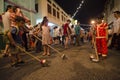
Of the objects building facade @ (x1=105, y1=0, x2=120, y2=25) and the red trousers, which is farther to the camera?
building facade @ (x1=105, y1=0, x2=120, y2=25)

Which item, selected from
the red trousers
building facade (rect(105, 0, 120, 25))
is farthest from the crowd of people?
building facade (rect(105, 0, 120, 25))

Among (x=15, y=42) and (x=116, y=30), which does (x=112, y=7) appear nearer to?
(x=116, y=30)

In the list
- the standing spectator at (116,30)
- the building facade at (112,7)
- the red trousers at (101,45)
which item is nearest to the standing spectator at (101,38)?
the red trousers at (101,45)

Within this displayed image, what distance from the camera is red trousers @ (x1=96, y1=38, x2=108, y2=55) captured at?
25.8 feet

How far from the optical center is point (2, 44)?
466 inches

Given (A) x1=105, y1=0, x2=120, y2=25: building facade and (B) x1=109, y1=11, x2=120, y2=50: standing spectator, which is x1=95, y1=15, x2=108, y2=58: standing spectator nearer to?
(B) x1=109, y1=11, x2=120, y2=50: standing spectator

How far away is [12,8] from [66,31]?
630cm

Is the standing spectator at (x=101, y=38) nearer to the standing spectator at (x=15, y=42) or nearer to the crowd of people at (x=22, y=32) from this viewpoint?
the crowd of people at (x=22, y=32)

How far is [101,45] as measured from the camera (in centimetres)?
802

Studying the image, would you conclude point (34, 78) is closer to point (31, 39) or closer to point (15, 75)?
point (15, 75)

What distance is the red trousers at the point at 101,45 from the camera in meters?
7.86

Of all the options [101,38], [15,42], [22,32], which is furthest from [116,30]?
[15,42]

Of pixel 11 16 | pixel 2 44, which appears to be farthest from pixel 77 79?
pixel 2 44

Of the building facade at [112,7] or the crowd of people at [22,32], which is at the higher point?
the building facade at [112,7]
